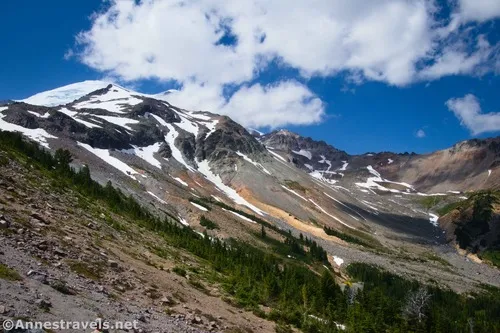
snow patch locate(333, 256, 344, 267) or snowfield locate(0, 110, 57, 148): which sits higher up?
snowfield locate(0, 110, 57, 148)

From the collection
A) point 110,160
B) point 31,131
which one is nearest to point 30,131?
point 31,131

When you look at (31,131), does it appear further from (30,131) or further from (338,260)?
(338,260)

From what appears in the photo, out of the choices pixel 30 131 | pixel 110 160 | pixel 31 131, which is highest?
pixel 31 131

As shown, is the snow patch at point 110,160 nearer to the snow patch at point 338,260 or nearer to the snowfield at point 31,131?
the snowfield at point 31,131

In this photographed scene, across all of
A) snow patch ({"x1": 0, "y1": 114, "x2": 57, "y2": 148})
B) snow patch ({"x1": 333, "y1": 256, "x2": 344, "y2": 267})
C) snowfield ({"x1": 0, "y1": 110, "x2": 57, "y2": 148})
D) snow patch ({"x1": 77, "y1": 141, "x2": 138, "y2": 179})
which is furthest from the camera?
snow patch ({"x1": 77, "y1": 141, "x2": 138, "y2": 179})

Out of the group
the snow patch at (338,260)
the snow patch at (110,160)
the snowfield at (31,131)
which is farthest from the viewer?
the snow patch at (110,160)

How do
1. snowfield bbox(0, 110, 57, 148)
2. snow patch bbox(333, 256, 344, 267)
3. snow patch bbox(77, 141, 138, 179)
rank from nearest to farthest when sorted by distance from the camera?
snow patch bbox(333, 256, 344, 267) < snowfield bbox(0, 110, 57, 148) < snow patch bbox(77, 141, 138, 179)

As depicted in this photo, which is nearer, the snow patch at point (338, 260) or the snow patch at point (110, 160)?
the snow patch at point (338, 260)

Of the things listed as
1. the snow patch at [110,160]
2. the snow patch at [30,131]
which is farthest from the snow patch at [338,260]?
the snow patch at [30,131]

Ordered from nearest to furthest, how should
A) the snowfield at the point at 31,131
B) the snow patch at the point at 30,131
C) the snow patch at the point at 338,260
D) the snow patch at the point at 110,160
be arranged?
the snow patch at the point at 338,260
the snowfield at the point at 31,131
the snow patch at the point at 30,131
the snow patch at the point at 110,160

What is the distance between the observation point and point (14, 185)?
116ft

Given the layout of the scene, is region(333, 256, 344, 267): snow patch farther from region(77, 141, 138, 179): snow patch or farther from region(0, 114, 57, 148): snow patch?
region(0, 114, 57, 148): snow patch

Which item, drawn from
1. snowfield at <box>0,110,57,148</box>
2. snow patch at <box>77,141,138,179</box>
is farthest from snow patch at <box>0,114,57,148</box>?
snow patch at <box>77,141,138,179</box>

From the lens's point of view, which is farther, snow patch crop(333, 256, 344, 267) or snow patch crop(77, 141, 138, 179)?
snow patch crop(77, 141, 138, 179)
